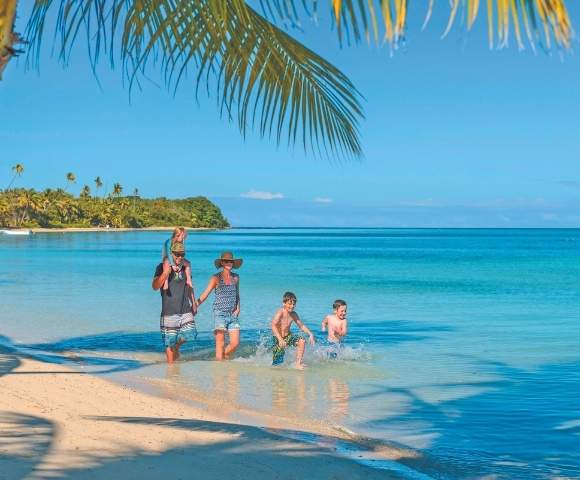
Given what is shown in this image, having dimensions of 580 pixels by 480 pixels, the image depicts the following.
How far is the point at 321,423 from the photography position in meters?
7.71

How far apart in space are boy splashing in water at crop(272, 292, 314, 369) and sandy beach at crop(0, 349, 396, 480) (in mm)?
2430

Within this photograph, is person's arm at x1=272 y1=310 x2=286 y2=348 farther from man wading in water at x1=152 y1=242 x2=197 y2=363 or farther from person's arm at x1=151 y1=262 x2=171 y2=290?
person's arm at x1=151 y1=262 x2=171 y2=290

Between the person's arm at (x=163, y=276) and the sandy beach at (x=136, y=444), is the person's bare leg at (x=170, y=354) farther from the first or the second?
the sandy beach at (x=136, y=444)

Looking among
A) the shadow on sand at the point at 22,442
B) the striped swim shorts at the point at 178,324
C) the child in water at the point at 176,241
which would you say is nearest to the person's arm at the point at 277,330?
the striped swim shorts at the point at 178,324

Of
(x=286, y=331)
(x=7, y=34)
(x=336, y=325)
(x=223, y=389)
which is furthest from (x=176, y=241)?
(x=7, y=34)

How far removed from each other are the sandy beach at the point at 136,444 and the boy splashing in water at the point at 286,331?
7.97ft

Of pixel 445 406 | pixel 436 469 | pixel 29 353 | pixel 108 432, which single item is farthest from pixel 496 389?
pixel 29 353

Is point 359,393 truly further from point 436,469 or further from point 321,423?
point 436,469

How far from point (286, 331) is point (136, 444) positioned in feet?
15.6

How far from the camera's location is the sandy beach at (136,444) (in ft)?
17.3

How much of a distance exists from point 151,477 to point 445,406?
4.58m

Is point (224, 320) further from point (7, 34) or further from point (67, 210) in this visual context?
point (67, 210)

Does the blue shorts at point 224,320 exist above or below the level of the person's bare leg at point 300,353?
above

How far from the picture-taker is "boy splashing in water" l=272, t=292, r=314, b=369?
33.6 feet
